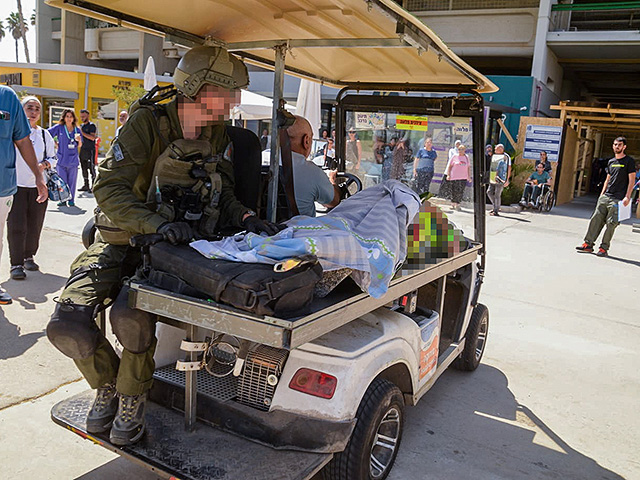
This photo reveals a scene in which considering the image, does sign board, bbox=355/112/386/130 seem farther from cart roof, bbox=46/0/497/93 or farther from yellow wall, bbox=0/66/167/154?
yellow wall, bbox=0/66/167/154

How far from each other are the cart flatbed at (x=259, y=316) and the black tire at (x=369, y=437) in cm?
41

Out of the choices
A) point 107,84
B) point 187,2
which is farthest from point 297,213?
point 107,84

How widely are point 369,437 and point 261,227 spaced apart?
1105 mm

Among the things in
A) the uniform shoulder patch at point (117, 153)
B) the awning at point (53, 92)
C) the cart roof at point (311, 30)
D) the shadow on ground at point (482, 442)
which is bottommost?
the shadow on ground at point (482, 442)

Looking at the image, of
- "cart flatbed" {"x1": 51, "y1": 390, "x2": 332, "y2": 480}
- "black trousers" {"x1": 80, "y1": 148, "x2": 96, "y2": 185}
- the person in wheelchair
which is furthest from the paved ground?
the person in wheelchair

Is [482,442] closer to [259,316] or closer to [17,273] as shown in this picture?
[259,316]

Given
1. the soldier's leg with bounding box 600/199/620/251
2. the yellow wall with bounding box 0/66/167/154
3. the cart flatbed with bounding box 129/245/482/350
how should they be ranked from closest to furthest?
the cart flatbed with bounding box 129/245/482/350
the soldier's leg with bounding box 600/199/620/251
the yellow wall with bounding box 0/66/167/154

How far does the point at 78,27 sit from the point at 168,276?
44814 millimetres

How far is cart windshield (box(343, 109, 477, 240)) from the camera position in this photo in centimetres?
409

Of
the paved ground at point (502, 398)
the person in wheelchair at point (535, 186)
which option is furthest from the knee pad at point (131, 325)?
the person in wheelchair at point (535, 186)

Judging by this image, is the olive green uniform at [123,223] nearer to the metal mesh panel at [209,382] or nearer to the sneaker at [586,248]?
the metal mesh panel at [209,382]

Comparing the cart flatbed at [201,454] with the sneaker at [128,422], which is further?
the sneaker at [128,422]

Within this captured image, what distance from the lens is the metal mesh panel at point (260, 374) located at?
2441 millimetres

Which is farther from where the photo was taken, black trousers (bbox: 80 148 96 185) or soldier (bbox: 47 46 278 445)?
black trousers (bbox: 80 148 96 185)
